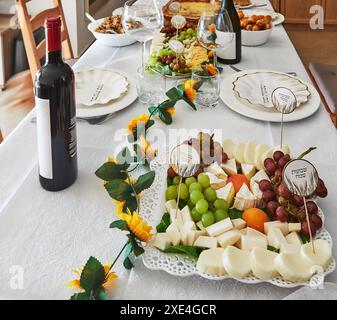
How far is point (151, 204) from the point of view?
88cm

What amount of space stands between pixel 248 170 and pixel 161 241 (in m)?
0.27

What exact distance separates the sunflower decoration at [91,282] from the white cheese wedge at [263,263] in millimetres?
214

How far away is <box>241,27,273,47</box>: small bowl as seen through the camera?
5.86 ft

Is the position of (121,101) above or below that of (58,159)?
below

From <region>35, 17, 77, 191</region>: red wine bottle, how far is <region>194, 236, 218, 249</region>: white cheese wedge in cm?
30

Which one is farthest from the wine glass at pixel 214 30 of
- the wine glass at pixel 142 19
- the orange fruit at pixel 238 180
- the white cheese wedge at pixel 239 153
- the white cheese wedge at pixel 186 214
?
the white cheese wedge at pixel 186 214

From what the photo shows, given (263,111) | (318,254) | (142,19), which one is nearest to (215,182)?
(318,254)

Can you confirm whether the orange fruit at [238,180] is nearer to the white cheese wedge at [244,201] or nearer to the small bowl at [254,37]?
the white cheese wedge at [244,201]

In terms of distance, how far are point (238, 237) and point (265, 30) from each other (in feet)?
3.97

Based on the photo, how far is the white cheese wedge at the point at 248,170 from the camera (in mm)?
946
